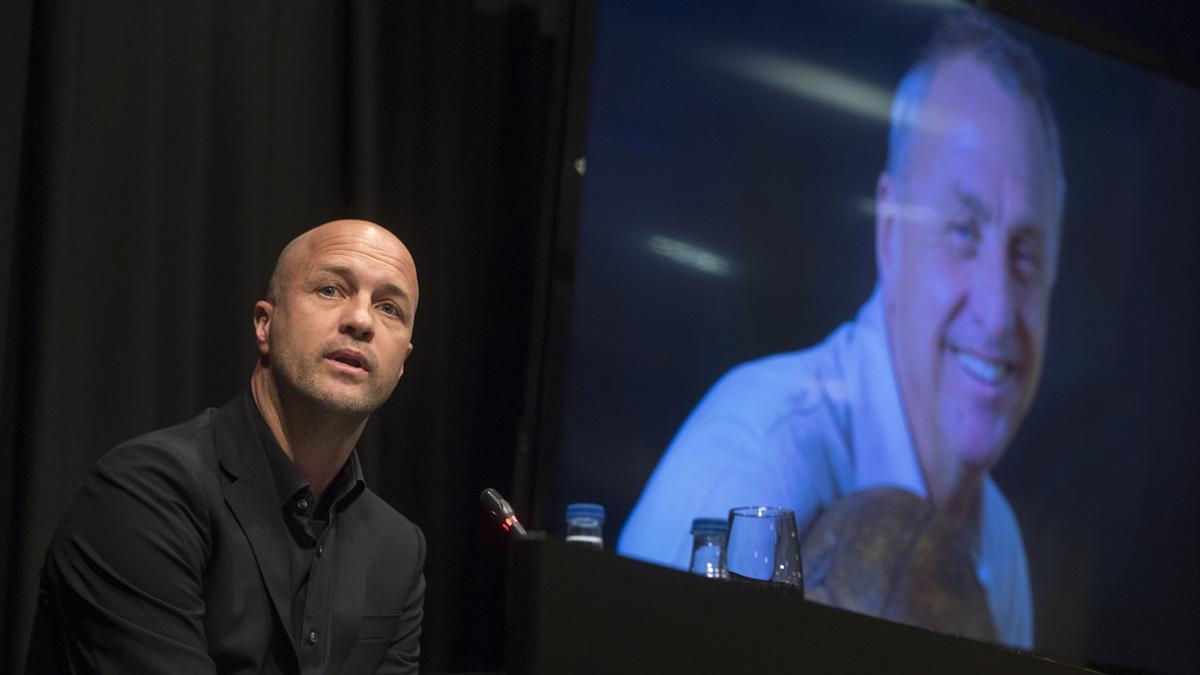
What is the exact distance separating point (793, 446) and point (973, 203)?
107 cm

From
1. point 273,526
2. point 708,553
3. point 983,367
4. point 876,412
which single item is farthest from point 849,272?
point 273,526

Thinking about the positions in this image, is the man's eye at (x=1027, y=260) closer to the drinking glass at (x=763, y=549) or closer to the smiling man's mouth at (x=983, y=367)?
the smiling man's mouth at (x=983, y=367)

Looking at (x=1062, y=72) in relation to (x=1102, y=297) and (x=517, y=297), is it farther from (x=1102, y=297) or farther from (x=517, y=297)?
(x=517, y=297)

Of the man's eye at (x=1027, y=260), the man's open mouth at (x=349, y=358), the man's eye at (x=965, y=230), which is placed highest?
the man's eye at (x=965, y=230)

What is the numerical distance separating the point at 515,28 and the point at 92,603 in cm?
183

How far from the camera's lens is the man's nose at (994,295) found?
347cm

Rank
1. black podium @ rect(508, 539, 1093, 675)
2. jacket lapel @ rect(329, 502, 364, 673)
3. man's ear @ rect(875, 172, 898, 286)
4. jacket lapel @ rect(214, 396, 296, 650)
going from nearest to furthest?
black podium @ rect(508, 539, 1093, 675), jacket lapel @ rect(214, 396, 296, 650), jacket lapel @ rect(329, 502, 364, 673), man's ear @ rect(875, 172, 898, 286)

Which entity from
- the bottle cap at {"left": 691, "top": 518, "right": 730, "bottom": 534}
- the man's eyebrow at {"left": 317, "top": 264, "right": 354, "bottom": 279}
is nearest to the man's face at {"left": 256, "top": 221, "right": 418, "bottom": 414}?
the man's eyebrow at {"left": 317, "top": 264, "right": 354, "bottom": 279}

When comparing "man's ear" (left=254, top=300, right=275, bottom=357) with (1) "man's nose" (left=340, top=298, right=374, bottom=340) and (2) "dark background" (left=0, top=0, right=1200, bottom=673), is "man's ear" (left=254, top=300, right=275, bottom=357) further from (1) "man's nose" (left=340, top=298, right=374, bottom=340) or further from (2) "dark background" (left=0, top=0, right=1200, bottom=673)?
(2) "dark background" (left=0, top=0, right=1200, bottom=673)

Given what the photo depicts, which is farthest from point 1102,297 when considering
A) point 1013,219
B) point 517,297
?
point 517,297

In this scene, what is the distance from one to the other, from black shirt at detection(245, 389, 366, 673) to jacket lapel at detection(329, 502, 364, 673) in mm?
17

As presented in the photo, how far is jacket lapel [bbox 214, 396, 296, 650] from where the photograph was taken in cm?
173

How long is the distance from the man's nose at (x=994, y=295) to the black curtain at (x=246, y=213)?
1315 millimetres

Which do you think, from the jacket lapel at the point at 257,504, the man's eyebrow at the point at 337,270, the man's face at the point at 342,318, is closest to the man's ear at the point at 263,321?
the man's face at the point at 342,318
